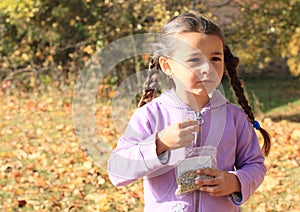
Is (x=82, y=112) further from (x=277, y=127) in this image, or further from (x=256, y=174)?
(x=277, y=127)

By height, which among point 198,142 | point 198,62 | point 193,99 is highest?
point 198,62

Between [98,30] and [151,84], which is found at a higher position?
[151,84]

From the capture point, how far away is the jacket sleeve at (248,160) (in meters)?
2.13

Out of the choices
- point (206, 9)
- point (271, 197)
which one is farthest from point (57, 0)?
point (271, 197)

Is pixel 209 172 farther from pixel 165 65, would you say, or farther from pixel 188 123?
pixel 165 65

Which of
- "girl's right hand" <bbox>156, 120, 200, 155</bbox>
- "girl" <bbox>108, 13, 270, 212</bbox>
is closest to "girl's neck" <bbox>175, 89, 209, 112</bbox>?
"girl" <bbox>108, 13, 270, 212</bbox>

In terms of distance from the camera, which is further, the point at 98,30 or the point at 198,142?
the point at 98,30

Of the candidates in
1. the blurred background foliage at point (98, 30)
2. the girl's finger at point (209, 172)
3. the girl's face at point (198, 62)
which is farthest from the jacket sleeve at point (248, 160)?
the blurred background foliage at point (98, 30)

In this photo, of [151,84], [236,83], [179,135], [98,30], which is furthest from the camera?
[98,30]

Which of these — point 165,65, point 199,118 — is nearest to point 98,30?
point 165,65

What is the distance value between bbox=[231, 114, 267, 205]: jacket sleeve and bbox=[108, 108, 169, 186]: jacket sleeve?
33 cm

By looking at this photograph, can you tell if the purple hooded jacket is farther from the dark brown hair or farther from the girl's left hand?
the dark brown hair

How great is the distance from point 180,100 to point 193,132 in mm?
195

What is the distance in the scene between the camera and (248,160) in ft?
7.21
